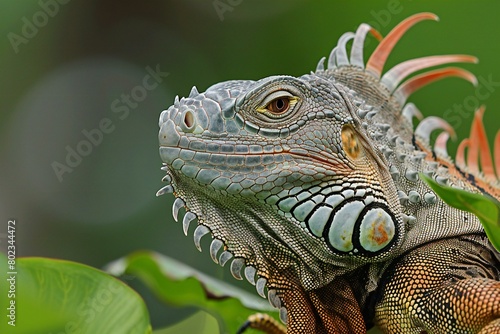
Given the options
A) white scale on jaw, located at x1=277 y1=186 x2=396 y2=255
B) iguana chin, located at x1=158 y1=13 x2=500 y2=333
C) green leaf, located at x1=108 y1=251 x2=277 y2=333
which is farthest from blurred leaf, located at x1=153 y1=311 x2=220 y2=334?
white scale on jaw, located at x1=277 y1=186 x2=396 y2=255

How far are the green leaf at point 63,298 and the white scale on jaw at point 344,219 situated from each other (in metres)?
0.73

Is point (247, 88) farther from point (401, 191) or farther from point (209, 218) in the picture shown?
point (401, 191)

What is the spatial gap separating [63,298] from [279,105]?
1.20m

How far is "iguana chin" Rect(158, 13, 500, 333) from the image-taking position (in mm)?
2363

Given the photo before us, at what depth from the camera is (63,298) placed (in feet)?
8.00

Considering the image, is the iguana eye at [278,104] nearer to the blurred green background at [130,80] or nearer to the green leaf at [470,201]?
the green leaf at [470,201]

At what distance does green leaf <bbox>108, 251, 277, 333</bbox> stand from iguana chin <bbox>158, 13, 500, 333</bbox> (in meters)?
0.63

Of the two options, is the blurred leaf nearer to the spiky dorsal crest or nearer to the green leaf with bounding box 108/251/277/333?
the green leaf with bounding box 108/251/277/333

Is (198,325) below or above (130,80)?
below

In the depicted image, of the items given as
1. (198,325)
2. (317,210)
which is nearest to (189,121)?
(317,210)

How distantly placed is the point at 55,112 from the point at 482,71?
19.4 feet

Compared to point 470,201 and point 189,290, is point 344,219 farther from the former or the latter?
point 189,290

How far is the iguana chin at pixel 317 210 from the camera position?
2.36m

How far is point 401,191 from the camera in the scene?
98.6 inches
